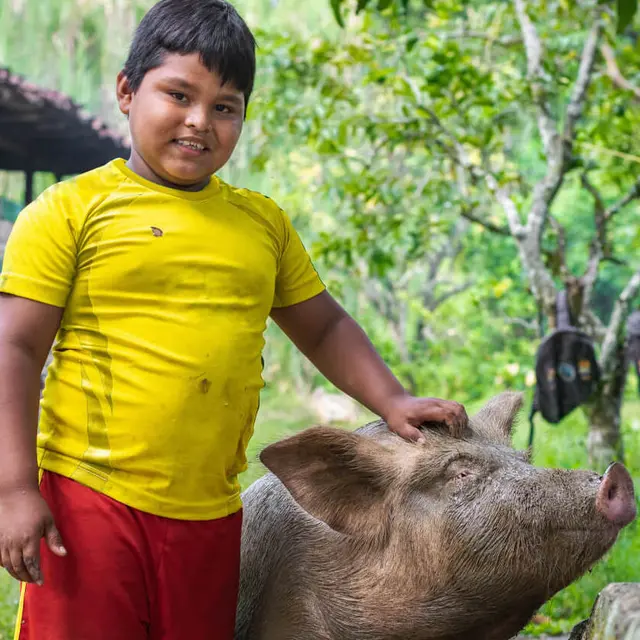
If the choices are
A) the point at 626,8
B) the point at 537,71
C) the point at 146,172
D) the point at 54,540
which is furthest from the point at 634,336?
the point at 54,540

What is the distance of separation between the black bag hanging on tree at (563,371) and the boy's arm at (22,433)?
11.3 feet

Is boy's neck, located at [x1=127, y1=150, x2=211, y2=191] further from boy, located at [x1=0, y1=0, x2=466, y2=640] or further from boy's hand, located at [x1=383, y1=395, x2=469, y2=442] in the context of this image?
boy's hand, located at [x1=383, y1=395, x2=469, y2=442]

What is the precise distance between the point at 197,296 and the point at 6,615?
83.1 inches

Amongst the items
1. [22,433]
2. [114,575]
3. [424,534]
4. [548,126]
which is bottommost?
[114,575]

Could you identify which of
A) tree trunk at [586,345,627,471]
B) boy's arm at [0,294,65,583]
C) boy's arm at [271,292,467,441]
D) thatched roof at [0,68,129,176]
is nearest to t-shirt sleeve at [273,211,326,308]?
boy's arm at [271,292,467,441]

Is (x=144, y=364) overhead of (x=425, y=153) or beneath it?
beneath

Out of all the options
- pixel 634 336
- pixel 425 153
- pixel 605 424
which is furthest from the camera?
pixel 425 153

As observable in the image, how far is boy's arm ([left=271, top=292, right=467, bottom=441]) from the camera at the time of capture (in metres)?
1.96

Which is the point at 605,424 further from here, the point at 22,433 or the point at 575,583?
the point at 22,433

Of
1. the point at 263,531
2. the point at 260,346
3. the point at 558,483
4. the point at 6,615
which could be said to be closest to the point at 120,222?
the point at 260,346

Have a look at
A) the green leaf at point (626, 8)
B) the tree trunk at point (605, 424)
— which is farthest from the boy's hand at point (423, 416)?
the tree trunk at point (605, 424)

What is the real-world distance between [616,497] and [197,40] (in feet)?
3.64

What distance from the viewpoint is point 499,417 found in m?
2.04

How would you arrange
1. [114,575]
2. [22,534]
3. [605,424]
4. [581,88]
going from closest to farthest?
[22,534]
[114,575]
[581,88]
[605,424]
